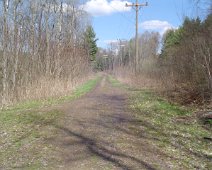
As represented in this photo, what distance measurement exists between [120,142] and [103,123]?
303 cm

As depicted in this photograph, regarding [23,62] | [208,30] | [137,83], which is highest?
[208,30]

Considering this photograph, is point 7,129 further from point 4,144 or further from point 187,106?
point 187,106

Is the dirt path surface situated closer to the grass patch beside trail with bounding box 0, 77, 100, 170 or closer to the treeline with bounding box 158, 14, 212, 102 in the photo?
the grass patch beside trail with bounding box 0, 77, 100, 170

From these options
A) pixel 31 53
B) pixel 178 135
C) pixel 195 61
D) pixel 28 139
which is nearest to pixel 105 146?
pixel 28 139

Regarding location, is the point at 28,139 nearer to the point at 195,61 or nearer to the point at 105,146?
the point at 105,146

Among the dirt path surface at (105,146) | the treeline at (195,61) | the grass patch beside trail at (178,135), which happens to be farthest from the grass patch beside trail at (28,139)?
the treeline at (195,61)

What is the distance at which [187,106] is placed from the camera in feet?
56.0

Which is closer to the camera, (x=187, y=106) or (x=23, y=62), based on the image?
(x=187, y=106)

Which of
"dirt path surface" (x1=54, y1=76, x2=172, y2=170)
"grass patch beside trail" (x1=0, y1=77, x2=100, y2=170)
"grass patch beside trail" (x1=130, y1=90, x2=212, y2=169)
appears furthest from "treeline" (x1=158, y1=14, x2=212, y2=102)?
"grass patch beside trail" (x1=0, y1=77, x2=100, y2=170)

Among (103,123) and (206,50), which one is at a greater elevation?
(206,50)

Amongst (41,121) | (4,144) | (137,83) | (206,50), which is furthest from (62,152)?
(137,83)

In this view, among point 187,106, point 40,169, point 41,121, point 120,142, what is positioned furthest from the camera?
point 187,106

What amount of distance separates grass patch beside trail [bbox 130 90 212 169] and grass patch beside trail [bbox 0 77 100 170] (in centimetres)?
282

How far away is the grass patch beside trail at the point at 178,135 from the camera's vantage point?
Answer: 791cm
